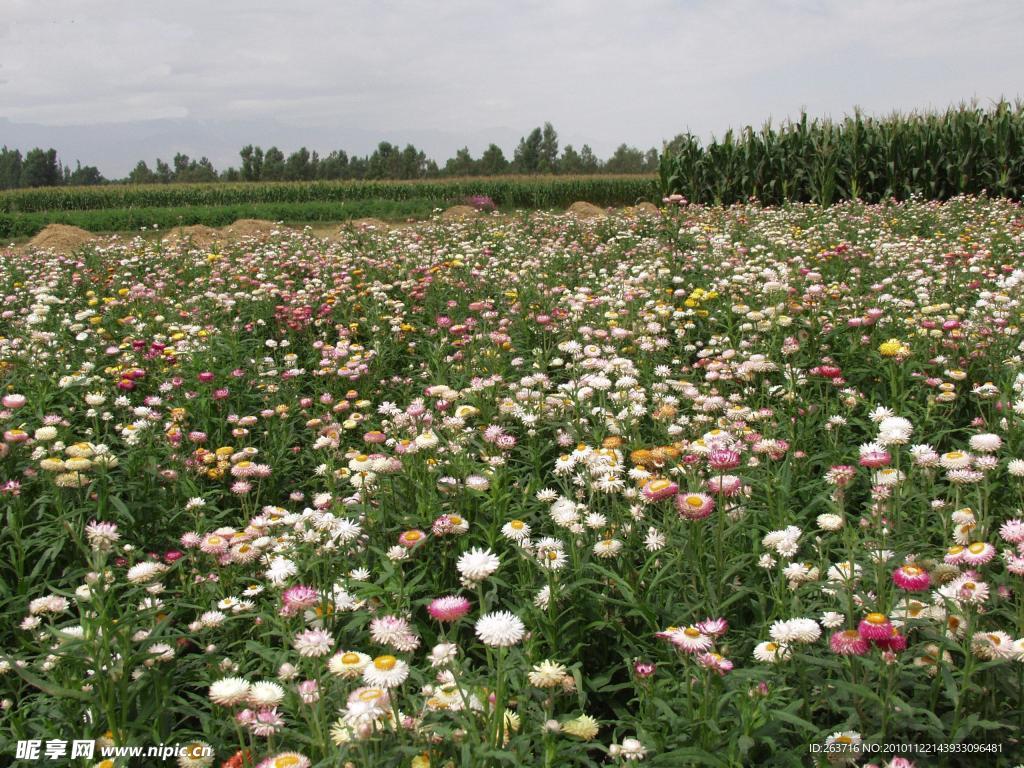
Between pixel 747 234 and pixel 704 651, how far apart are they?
27.0 feet

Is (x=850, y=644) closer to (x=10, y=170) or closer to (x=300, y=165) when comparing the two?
(x=300, y=165)

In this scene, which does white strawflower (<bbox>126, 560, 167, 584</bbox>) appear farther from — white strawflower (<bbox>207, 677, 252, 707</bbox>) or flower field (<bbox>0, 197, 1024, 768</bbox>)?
white strawflower (<bbox>207, 677, 252, 707</bbox>)

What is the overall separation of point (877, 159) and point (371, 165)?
82755 millimetres

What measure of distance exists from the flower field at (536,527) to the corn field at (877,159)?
34.9 feet

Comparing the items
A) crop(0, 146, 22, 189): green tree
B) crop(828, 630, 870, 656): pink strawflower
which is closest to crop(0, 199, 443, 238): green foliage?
crop(828, 630, 870, 656): pink strawflower

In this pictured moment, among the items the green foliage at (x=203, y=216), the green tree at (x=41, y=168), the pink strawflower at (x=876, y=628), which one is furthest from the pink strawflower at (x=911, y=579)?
the green tree at (x=41, y=168)

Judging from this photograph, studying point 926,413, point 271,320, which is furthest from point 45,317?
point 926,413

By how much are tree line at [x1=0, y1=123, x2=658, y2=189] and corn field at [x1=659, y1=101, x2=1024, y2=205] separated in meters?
59.8

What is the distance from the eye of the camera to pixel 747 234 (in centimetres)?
943

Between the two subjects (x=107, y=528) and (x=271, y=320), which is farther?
(x=271, y=320)

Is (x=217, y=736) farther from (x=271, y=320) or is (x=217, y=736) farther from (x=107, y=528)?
(x=271, y=320)

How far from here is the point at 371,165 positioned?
92125mm

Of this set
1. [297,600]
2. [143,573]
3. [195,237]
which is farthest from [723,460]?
[195,237]

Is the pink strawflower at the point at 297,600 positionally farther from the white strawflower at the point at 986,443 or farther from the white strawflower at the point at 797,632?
the white strawflower at the point at 986,443
